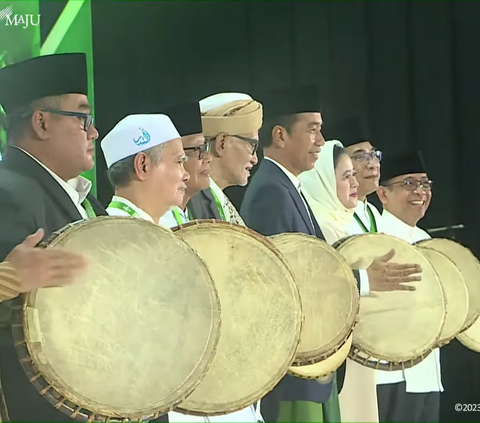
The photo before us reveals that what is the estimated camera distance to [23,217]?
7.00 feet

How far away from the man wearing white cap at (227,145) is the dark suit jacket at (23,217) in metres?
0.54

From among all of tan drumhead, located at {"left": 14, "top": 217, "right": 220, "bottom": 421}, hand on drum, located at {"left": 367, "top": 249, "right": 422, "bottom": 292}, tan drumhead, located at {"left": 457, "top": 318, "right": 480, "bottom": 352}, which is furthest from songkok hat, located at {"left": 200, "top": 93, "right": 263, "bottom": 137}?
tan drumhead, located at {"left": 457, "top": 318, "right": 480, "bottom": 352}

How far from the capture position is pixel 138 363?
6.73ft

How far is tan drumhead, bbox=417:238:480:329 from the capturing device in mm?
3094

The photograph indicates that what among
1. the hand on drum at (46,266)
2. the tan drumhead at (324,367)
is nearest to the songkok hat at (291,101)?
the tan drumhead at (324,367)

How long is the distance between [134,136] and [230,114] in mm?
424

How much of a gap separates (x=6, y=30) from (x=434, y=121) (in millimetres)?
1794

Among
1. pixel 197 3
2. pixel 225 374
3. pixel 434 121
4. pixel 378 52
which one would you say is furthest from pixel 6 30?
pixel 434 121

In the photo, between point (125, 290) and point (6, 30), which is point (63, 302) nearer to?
point (125, 290)

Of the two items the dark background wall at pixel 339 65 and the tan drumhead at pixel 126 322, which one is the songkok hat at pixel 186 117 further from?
the tan drumhead at pixel 126 322

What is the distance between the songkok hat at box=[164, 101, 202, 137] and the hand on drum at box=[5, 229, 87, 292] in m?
0.69

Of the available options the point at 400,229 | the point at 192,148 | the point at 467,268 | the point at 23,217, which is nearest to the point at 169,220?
the point at 192,148

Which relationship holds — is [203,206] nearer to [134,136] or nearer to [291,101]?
[134,136]

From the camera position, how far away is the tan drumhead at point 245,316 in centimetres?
229
